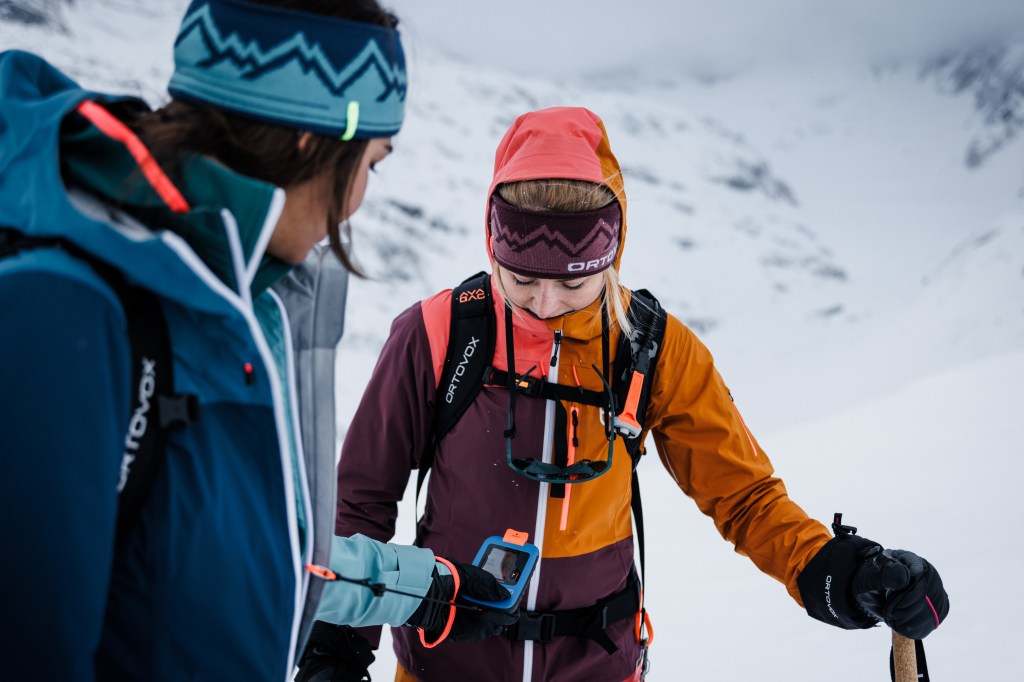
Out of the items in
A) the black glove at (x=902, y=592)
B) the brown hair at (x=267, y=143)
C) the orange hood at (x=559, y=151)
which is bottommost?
the black glove at (x=902, y=592)

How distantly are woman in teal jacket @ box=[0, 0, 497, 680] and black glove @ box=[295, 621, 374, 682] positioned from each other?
28.8 inches

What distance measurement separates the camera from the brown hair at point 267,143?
0.95m

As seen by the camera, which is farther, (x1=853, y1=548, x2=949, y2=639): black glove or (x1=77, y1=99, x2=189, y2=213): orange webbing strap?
(x1=853, y1=548, x2=949, y2=639): black glove

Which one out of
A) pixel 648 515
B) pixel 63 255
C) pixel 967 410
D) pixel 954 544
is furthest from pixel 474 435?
pixel 967 410

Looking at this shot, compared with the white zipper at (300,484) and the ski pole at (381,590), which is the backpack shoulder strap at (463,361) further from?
the white zipper at (300,484)

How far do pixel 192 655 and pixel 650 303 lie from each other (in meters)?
1.49

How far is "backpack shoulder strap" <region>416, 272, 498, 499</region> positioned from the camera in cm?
193

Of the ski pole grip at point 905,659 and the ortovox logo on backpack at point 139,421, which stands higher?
the ortovox logo on backpack at point 139,421

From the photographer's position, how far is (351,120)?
109 centimetres

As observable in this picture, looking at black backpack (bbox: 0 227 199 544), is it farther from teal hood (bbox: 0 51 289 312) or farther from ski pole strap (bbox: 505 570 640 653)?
ski pole strap (bbox: 505 570 640 653)

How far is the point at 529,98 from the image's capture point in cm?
2559

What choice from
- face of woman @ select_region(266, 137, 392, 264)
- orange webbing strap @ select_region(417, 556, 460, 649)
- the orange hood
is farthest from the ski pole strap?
face of woman @ select_region(266, 137, 392, 264)

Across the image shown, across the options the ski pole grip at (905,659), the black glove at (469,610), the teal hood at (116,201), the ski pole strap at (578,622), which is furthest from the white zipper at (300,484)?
the ski pole grip at (905,659)

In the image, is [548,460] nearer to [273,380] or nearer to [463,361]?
[463,361]
